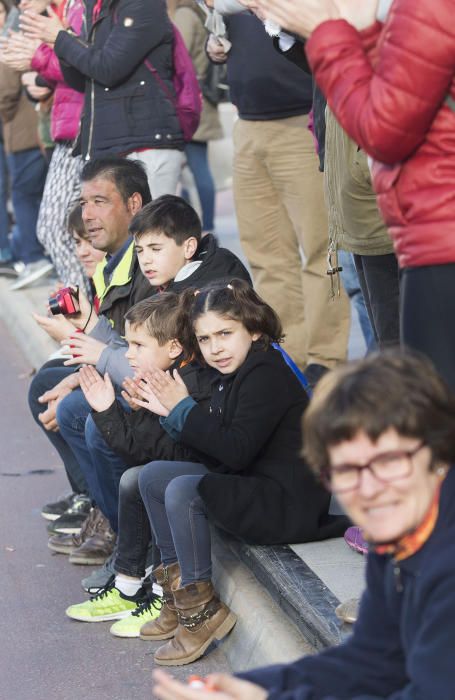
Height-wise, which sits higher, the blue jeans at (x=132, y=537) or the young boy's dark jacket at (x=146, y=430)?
the young boy's dark jacket at (x=146, y=430)

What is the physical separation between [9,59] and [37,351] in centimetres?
217

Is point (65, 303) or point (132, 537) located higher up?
point (65, 303)

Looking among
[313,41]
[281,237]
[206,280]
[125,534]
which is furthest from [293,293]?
[313,41]

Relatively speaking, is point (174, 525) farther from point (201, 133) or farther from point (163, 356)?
point (201, 133)

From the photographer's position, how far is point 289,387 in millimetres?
4328

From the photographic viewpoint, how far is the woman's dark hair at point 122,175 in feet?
18.9

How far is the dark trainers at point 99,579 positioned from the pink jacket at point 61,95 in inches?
119

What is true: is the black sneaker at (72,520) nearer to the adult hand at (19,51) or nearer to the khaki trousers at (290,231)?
the khaki trousers at (290,231)

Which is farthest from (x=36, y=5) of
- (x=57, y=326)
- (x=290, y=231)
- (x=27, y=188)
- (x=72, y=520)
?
(x=72, y=520)

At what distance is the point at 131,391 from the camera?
4516 millimetres

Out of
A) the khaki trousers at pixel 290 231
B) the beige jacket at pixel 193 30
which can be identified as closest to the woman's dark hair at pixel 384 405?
the khaki trousers at pixel 290 231

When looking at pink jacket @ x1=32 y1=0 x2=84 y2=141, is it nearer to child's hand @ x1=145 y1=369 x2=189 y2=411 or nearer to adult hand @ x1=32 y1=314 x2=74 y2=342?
adult hand @ x1=32 y1=314 x2=74 y2=342

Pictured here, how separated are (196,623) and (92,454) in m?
0.97

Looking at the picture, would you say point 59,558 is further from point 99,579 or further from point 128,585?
point 128,585
